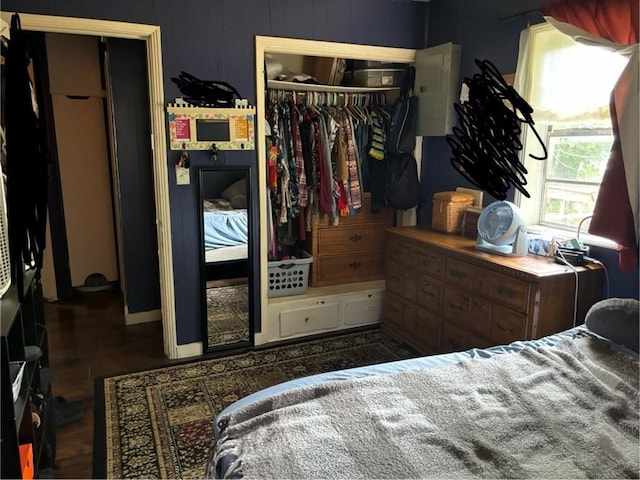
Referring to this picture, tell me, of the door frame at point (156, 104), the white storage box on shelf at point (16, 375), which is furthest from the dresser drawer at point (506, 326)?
the white storage box on shelf at point (16, 375)

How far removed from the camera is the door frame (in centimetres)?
256

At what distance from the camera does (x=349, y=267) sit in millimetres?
3854

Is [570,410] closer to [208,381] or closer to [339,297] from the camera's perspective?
[208,381]

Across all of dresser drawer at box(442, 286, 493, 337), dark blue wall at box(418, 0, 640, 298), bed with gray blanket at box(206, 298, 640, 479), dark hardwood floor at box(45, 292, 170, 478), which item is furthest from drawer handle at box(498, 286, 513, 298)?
dark hardwood floor at box(45, 292, 170, 478)

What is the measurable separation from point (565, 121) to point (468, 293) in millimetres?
1054

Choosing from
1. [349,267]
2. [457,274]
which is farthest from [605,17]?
[349,267]

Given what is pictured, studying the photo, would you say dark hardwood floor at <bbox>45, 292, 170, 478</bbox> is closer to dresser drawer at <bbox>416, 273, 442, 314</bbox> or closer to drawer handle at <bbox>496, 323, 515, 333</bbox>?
dresser drawer at <bbox>416, 273, 442, 314</bbox>

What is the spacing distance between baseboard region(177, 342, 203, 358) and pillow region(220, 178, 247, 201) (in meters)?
1.02

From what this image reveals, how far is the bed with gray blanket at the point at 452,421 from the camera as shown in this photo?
3.93ft

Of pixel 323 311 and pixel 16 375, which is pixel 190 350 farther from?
pixel 16 375

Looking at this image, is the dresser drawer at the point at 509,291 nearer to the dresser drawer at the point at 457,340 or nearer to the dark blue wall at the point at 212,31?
the dresser drawer at the point at 457,340

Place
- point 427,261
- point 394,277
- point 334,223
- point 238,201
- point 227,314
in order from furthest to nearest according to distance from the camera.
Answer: point 334,223 → point 394,277 → point 227,314 → point 238,201 → point 427,261

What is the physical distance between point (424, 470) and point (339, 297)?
2467 mm

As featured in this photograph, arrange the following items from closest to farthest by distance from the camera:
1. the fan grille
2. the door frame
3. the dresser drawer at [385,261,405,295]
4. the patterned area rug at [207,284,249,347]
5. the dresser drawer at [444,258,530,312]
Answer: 1. the dresser drawer at [444,258,530,312]
2. the door frame
3. the fan grille
4. the patterned area rug at [207,284,249,347]
5. the dresser drawer at [385,261,405,295]
